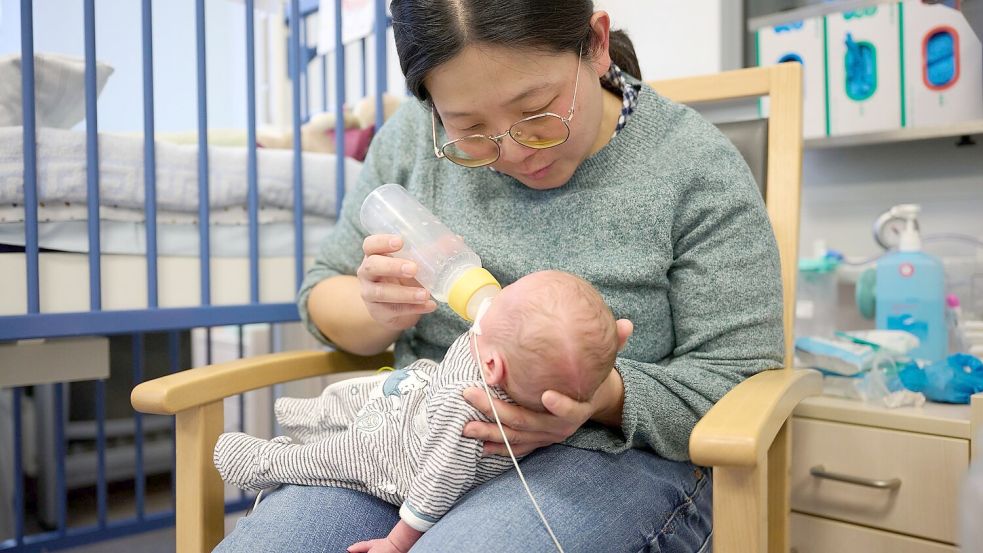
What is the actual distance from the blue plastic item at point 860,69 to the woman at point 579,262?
3.05 ft

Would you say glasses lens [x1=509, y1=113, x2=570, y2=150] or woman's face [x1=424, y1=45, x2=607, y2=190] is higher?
woman's face [x1=424, y1=45, x2=607, y2=190]

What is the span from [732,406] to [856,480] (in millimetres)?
523

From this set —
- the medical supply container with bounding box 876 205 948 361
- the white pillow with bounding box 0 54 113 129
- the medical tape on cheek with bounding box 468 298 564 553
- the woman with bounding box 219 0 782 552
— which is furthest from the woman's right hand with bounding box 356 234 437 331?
the medical supply container with bounding box 876 205 948 361

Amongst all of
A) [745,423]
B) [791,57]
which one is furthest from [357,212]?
[791,57]

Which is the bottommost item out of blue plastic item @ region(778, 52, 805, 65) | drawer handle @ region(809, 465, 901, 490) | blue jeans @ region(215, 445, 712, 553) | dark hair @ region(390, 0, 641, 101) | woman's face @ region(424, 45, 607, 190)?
drawer handle @ region(809, 465, 901, 490)

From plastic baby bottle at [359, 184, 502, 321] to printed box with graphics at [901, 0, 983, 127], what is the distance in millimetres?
1255

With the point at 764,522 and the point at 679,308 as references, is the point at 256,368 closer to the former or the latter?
the point at 679,308

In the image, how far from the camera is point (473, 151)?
1.00 meters

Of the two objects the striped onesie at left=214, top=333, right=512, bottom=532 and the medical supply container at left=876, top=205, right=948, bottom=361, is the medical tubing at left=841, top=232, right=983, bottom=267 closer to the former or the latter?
the medical supply container at left=876, top=205, right=948, bottom=361

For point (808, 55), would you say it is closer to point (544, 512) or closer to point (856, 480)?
point (856, 480)

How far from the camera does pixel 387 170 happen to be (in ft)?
4.11

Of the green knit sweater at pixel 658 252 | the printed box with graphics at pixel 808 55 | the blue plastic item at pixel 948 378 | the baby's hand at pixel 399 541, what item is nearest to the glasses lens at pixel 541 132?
Result: the green knit sweater at pixel 658 252

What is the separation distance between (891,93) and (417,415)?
4.69 ft

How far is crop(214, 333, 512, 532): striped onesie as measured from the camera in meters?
0.84
